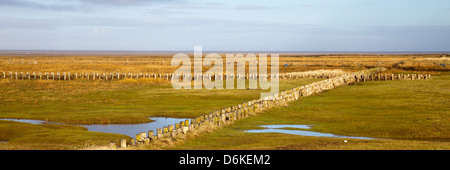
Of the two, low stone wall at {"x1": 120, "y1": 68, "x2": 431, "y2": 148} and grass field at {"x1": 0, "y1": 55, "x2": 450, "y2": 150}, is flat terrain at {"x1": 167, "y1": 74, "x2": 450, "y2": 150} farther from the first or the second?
low stone wall at {"x1": 120, "y1": 68, "x2": 431, "y2": 148}

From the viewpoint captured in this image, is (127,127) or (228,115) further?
(127,127)

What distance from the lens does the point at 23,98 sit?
32750 mm

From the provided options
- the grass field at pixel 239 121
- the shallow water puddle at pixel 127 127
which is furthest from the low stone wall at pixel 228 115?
the shallow water puddle at pixel 127 127

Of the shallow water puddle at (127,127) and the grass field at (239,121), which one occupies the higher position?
the grass field at (239,121)

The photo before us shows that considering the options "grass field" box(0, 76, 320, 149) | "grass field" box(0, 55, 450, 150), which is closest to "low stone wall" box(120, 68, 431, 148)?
"grass field" box(0, 55, 450, 150)

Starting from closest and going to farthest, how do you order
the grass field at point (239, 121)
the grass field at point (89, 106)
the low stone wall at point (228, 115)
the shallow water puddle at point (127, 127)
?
the low stone wall at point (228, 115) → the grass field at point (239, 121) → the grass field at point (89, 106) → the shallow water puddle at point (127, 127)

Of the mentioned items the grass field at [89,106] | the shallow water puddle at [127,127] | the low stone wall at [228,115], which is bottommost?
the shallow water puddle at [127,127]

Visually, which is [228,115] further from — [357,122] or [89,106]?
[89,106]

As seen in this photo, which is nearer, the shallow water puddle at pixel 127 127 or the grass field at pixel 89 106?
the grass field at pixel 89 106

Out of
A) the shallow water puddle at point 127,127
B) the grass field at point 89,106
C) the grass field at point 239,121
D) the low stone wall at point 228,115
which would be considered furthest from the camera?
the shallow water puddle at point 127,127

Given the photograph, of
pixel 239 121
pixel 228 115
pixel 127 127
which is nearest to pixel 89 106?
pixel 127 127

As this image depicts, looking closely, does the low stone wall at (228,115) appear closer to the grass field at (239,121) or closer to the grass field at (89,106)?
the grass field at (239,121)
